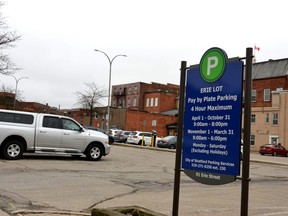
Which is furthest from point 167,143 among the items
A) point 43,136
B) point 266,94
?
point 43,136

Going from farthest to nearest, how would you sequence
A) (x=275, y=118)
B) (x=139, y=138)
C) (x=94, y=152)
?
(x=275, y=118)
(x=139, y=138)
(x=94, y=152)

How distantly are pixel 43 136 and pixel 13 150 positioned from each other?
1.30 m

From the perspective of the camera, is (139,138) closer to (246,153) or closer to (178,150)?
(178,150)

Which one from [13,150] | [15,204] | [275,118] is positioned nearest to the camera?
[15,204]

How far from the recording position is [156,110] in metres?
83.2

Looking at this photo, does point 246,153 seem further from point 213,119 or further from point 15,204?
point 15,204

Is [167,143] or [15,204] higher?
[167,143]

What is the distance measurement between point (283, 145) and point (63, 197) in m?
43.6

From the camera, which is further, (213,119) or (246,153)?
(213,119)

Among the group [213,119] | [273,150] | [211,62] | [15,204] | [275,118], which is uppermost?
[275,118]

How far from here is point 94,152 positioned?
1750cm

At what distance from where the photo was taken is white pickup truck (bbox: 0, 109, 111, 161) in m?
15.6

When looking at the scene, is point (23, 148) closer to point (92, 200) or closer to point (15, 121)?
point (15, 121)

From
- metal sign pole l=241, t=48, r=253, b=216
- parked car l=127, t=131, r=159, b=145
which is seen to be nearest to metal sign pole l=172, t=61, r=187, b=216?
metal sign pole l=241, t=48, r=253, b=216
